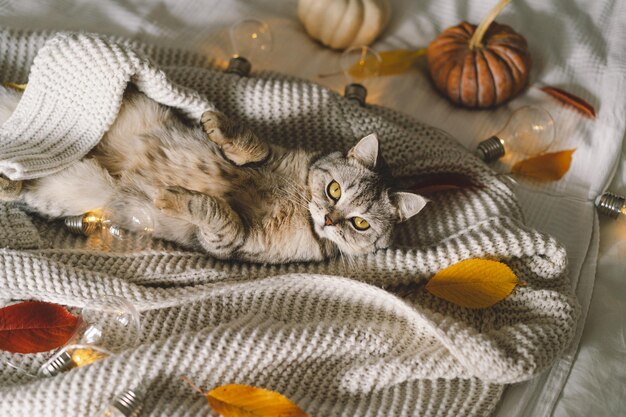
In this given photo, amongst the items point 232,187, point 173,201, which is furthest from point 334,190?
point 173,201

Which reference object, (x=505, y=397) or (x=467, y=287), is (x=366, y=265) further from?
(x=505, y=397)

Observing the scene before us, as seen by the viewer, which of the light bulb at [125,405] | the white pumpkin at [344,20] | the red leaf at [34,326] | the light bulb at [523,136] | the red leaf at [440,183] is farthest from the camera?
the white pumpkin at [344,20]

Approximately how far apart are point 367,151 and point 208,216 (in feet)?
1.12

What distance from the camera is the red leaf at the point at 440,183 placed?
119cm

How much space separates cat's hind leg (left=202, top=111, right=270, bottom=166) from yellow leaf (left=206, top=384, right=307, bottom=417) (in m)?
0.46

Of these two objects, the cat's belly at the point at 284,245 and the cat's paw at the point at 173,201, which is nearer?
the cat's paw at the point at 173,201

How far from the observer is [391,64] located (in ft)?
4.97

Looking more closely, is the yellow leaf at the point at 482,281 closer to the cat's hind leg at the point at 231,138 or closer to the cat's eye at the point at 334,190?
the cat's eye at the point at 334,190

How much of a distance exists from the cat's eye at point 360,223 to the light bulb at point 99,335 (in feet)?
1.50

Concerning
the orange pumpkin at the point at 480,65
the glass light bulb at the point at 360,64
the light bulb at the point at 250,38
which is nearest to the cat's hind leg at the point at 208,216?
the light bulb at the point at 250,38

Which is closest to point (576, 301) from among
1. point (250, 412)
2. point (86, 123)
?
point (250, 412)

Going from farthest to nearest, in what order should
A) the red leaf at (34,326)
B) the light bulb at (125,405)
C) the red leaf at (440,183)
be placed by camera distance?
the red leaf at (440,183) < the red leaf at (34,326) < the light bulb at (125,405)

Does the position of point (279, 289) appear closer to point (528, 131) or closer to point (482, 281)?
point (482, 281)

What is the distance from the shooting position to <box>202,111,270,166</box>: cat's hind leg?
1.08m
